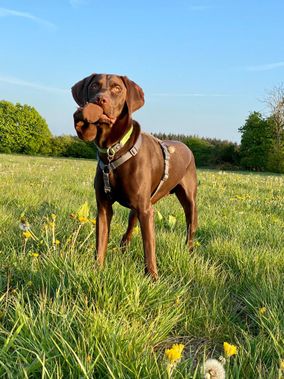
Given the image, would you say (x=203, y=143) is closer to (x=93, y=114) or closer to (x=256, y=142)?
(x=256, y=142)

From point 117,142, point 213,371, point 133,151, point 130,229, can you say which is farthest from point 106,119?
point 213,371

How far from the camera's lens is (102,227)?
128 inches

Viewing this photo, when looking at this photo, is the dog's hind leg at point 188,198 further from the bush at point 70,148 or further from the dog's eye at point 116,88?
the bush at point 70,148

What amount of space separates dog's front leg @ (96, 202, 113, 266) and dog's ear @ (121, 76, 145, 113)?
2.72 feet

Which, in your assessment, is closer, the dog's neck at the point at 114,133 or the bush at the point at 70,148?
the dog's neck at the point at 114,133

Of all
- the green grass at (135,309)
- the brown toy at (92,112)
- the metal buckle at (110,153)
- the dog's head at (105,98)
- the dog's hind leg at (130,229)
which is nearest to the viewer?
the green grass at (135,309)

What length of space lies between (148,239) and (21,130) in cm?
5432

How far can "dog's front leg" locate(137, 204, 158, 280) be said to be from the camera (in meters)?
2.95

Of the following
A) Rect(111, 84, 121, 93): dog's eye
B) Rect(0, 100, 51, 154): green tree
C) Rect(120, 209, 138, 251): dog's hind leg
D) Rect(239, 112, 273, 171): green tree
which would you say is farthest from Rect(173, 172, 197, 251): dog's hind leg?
Rect(0, 100, 51, 154): green tree

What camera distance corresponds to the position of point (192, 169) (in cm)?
459

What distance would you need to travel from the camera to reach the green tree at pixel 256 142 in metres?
45.2

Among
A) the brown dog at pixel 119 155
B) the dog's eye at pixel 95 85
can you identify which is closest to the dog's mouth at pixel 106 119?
the brown dog at pixel 119 155

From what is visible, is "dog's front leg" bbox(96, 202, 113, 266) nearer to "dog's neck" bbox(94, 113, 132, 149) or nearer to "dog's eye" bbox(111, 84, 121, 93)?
"dog's neck" bbox(94, 113, 132, 149)

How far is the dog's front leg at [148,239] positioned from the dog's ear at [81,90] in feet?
3.39
